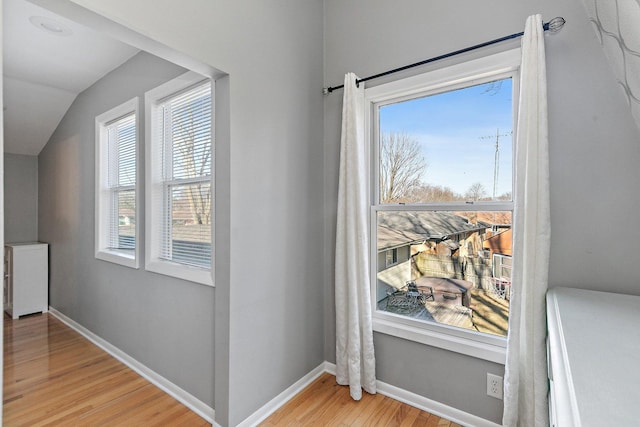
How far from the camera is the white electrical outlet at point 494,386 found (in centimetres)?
161

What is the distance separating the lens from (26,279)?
355 cm

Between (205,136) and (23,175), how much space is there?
12.5ft

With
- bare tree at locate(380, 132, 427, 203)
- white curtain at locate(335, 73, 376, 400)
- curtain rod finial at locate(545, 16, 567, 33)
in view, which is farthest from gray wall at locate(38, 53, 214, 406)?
curtain rod finial at locate(545, 16, 567, 33)

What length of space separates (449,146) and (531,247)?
0.77 metres

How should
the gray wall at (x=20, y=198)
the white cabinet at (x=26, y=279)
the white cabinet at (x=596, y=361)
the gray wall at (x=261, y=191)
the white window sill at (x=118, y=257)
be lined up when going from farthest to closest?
the gray wall at (x=20, y=198) → the white cabinet at (x=26, y=279) → the white window sill at (x=118, y=257) → the gray wall at (x=261, y=191) → the white cabinet at (x=596, y=361)

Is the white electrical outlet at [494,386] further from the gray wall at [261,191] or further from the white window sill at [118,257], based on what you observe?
the white window sill at [118,257]

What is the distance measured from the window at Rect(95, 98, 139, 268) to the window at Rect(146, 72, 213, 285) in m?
0.44

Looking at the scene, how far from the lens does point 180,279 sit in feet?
6.69

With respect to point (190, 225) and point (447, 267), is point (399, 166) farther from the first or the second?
point (190, 225)

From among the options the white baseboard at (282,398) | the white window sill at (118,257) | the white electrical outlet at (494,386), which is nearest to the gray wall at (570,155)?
the white electrical outlet at (494,386)

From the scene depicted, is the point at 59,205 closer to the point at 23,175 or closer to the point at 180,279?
the point at 23,175

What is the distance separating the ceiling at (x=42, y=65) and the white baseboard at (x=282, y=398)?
9.63 ft

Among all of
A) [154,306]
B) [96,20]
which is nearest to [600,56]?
[96,20]

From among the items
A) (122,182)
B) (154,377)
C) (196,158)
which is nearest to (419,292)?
(196,158)
